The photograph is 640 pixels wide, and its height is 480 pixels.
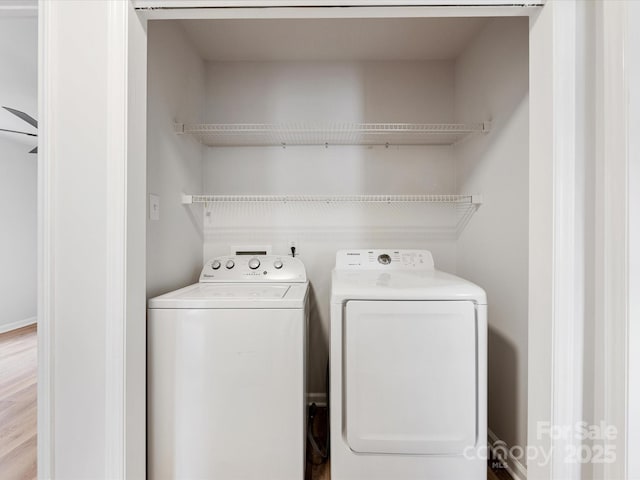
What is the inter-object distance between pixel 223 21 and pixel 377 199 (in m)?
1.36

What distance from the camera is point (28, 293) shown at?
4.41 metres

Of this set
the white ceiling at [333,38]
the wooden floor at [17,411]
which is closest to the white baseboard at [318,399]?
the wooden floor at [17,411]

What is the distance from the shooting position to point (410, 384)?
1.34 meters

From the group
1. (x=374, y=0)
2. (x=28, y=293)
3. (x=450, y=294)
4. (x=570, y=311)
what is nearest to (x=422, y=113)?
(x=374, y=0)

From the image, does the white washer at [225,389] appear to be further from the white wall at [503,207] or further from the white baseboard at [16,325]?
the white baseboard at [16,325]

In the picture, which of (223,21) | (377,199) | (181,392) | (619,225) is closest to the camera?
(619,225)

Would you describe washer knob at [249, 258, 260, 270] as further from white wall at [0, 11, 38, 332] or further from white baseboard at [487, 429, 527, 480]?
white wall at [0, 11, 38, 332]

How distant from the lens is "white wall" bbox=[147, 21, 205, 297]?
157 cm

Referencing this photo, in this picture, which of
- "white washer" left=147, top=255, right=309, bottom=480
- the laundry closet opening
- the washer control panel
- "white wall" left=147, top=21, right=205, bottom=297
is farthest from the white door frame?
the washer control panel

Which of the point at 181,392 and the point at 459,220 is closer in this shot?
the point at 181,392

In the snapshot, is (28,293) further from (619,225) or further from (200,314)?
(619,225)

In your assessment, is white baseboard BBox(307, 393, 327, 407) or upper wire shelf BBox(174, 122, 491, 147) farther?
white baseboard BBox(307, 393, 327, 407)

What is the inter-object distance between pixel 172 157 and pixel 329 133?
0.94 meters

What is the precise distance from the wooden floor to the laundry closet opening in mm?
1112
